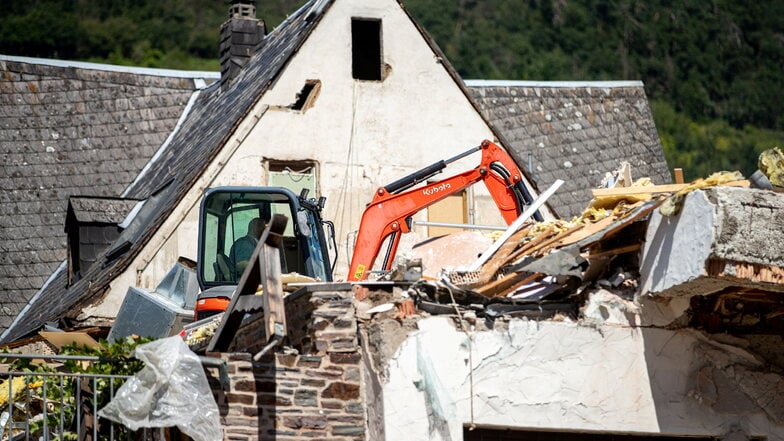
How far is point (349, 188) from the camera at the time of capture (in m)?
23.1

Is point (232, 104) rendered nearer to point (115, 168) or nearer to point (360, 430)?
point (115, 168)

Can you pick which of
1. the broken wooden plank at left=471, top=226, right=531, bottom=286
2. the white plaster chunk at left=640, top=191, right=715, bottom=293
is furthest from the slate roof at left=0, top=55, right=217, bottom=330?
the white plaster chunk at left=640, top=191, right=715, bottom=293

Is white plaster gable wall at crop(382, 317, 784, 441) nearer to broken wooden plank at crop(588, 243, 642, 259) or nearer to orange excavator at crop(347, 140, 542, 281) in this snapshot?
broken wooden plank at crop(588, 243, 642, 259)

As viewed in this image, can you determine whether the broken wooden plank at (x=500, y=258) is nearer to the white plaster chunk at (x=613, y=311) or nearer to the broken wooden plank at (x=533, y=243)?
the broken wooden plank at (x=533, y=243)

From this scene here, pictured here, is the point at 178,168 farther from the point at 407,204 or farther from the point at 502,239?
the point at 502,239

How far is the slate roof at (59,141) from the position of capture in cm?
2564

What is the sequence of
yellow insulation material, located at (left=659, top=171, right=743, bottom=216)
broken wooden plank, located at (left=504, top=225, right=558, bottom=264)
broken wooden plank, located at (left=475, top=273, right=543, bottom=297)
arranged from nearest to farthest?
yellow insulation material, located at (left=659, top=171, right=743, bottom=216) < broken wooden plank, located at (left=475, top=273, right=543, bottom=297) < broken wooden plank, located at (left=504, top=225, right=558, bottom=264)

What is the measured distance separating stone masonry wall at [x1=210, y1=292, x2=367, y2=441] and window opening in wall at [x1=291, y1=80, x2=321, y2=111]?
32.4 ft

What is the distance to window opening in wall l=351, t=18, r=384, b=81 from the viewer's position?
23.3 meters

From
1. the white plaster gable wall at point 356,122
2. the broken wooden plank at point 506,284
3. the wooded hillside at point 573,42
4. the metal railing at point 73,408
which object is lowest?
the metal railing at point 73,408

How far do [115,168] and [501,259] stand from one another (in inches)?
538

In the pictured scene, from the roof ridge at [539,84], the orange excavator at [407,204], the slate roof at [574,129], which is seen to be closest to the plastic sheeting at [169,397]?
the orange excavator at [407,204]

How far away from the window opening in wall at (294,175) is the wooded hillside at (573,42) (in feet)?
115

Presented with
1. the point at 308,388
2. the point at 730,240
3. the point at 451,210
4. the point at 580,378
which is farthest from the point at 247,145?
the point at 730,240
